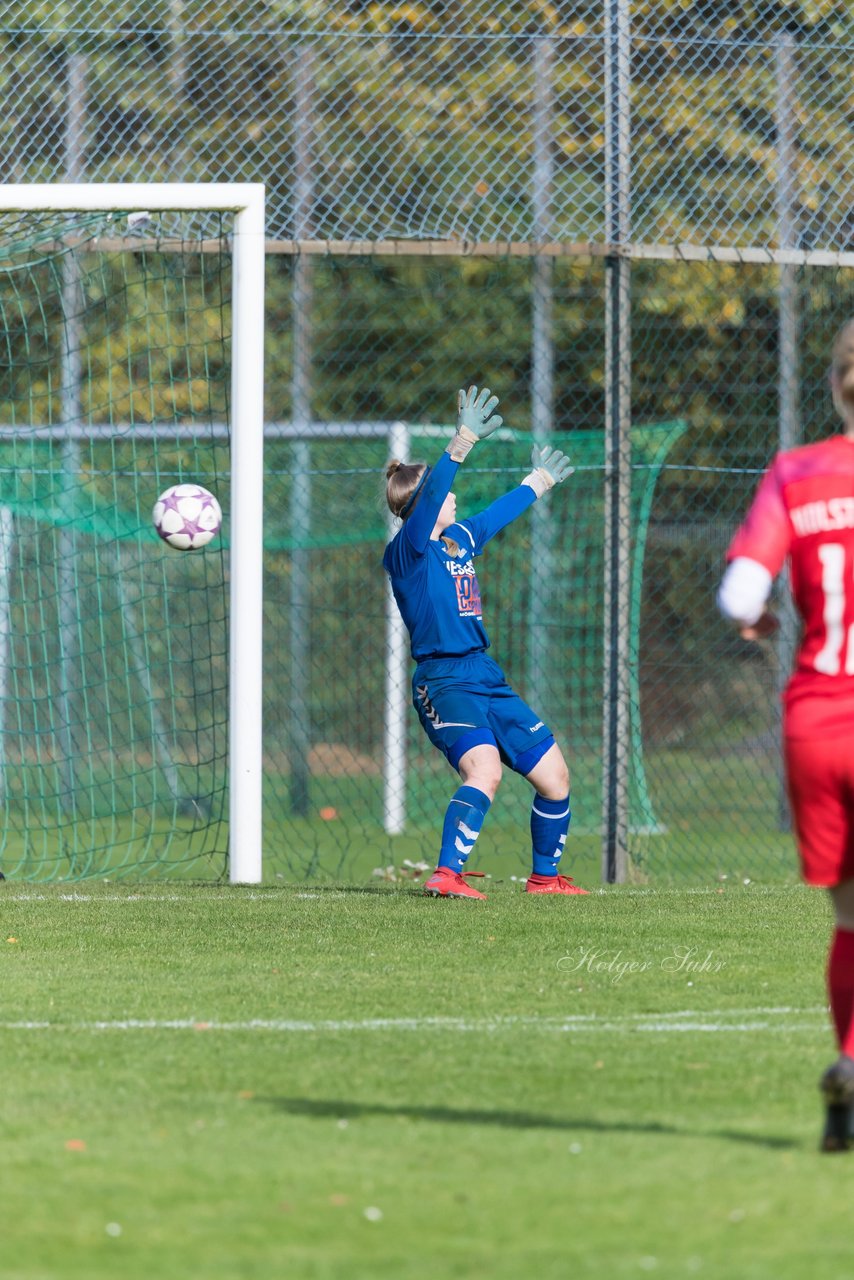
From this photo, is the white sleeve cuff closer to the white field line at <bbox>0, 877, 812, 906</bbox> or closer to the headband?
the headband

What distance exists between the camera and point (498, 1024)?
512 cm

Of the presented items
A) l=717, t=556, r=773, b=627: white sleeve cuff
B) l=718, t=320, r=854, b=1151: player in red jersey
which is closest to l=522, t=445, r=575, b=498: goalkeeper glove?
l=718, t=320, r=854, b=1151: player in red jersey

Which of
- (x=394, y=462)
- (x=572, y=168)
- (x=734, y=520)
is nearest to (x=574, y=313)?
(x=734, y=520)

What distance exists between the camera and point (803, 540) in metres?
3.90

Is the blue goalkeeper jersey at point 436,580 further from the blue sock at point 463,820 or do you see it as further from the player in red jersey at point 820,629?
the player in red jersey at point 820,629

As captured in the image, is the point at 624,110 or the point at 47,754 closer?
the point at 624,110

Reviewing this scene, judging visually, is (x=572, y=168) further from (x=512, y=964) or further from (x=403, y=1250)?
(x=403, y=1250)

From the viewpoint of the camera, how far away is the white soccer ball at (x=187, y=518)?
8.86 meters

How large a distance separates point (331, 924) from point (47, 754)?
699 cm

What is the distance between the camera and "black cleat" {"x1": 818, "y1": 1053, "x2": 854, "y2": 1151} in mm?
3594

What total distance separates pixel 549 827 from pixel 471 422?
6.10ft

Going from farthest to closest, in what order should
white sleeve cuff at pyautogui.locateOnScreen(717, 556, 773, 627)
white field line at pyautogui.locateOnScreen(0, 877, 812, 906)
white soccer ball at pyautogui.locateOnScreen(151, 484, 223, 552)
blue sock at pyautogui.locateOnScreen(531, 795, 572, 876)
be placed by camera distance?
white soccer ball at pyautogui.locateOnScreen(151, 484, 223, 552) < blue sock at pyautogui.locateOnScreen(531, 795, 572, 876) < white field line at pyautogui.locateOnScreen(0, 877, 812, 906) < white sleeve cuff at pyautogui.locateOnScreen(717, 556, 773, 627)

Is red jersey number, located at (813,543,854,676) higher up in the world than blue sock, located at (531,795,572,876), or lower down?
higher up

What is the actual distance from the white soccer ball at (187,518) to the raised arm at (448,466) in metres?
1.23
